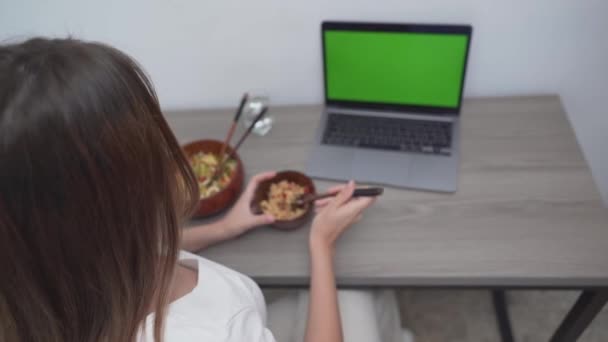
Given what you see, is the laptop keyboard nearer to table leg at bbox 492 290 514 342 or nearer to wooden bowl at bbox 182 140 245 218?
wooden bowl at bbox 182 140 245 218

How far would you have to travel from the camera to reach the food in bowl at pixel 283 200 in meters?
0.79

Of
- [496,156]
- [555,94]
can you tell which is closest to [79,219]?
[496,156]

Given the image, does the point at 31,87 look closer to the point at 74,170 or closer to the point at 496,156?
the point at 74,170

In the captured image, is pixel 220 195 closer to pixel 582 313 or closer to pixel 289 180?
pixel 289 180

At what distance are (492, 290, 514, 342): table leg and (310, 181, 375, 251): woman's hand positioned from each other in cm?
75

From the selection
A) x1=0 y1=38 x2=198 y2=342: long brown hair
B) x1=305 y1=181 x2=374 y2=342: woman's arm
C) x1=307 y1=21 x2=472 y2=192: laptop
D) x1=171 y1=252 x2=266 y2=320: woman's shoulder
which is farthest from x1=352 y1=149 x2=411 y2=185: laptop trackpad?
x1=0 y1=38 x2=198 y2=342: long brown hair

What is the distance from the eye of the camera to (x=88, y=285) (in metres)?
0.46

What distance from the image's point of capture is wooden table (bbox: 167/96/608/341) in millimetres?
694

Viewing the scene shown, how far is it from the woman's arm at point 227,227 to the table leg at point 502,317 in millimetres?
860

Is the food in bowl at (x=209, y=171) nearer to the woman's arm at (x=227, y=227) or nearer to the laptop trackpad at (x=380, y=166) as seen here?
the woman's arm at (x=227, y=227)

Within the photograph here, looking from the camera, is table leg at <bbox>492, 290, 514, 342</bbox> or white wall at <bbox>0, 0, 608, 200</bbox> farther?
table leg at <bbox>492, 290, 514, 342</bbox>

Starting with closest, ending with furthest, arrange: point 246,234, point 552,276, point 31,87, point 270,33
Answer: point 31,87 < point 552,276 < point 246,234 < point 270,33

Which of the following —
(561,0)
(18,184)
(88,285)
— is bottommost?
(88,285)

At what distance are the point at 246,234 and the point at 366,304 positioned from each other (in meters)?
0.27
